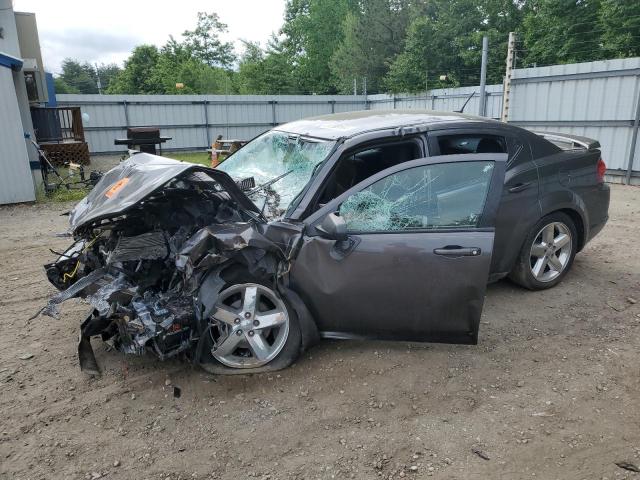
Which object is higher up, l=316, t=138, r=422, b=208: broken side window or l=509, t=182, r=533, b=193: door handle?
l=316, t=138, r=422, b=208: broken side window

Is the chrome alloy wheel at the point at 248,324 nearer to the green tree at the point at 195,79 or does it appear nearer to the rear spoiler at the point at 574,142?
the rear spoiler at the point at 574,142

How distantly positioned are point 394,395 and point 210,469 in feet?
3.99

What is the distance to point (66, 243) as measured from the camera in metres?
6.73

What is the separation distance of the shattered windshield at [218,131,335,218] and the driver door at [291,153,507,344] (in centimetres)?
41

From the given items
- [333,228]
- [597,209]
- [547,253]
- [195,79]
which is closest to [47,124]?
[333,228]

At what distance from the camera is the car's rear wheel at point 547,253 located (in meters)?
4.49

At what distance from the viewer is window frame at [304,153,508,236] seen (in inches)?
128

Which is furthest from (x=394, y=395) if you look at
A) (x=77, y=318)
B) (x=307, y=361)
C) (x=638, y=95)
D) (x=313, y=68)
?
(x=313, y=68)

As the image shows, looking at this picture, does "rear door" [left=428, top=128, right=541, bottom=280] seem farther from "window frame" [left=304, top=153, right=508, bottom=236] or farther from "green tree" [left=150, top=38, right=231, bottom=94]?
"green tree" [left=150, top=38, right=231, bottom=94]

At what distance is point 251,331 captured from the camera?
3244 millimetres

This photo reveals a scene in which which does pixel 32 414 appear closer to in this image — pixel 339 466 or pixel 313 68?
pixel 339 466

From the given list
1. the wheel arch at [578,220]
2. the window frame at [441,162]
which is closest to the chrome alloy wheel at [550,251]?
the wheel arch at [578,220]

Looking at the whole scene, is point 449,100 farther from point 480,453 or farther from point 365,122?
point 480,453

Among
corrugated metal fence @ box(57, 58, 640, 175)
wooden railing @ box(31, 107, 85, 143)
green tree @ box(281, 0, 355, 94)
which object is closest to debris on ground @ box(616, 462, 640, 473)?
corrugated metal fence @ box(57, 58, 640, 175)
